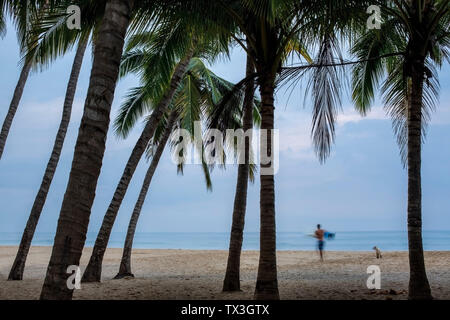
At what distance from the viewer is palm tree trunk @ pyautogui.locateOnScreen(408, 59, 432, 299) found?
7930 millimetres

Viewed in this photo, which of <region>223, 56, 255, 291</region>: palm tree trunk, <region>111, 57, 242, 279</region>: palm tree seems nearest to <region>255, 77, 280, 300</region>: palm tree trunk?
<region>223, 56, 255, 291</region>: palm tree trunk

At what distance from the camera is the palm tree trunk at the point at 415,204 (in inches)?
312

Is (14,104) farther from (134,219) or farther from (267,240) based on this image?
(267,240)

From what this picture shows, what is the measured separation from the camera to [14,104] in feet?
42.0

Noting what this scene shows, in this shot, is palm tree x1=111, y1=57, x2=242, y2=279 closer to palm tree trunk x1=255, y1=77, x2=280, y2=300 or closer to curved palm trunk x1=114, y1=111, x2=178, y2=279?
curved palm trunk x1=114, y1=111, x2=178, y2=279

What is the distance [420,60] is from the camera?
8375 millimetres

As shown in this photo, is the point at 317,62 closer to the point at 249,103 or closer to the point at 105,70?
the point at 249,103

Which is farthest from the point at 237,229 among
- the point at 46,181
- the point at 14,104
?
the point at 14,104

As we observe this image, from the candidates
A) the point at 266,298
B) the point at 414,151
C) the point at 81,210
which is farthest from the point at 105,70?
the point at 414,151

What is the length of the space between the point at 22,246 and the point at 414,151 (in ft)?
33.0

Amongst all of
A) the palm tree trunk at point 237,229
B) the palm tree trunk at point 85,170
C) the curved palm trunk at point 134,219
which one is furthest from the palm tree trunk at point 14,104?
the palm tree trunk at point 85,170

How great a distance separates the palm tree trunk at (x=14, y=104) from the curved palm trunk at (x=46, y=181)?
1298 mm

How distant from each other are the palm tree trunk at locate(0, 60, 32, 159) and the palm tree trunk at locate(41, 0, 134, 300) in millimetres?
8912
